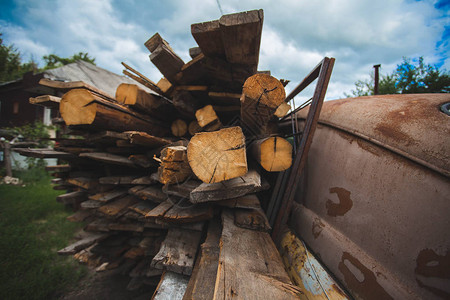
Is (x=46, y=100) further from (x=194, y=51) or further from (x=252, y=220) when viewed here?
(x=252, y=220)

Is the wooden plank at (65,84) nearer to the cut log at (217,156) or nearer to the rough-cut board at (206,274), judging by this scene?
the cut log at (217,156)

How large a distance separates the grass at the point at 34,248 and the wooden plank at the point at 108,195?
4.12 feet

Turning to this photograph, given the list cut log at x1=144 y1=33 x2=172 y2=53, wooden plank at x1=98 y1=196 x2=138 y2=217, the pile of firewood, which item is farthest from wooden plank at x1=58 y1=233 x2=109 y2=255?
cut log at x1=144 y1=33 x2=172 y2=53

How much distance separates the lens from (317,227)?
1576 millimetres

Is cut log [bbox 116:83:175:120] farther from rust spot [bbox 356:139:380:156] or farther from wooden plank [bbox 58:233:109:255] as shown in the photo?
rust spot [bbox 356:139:380:156]

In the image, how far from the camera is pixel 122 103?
7.59ft

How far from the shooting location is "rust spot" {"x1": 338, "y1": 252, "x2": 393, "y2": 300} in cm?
104

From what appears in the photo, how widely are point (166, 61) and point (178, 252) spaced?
193 centimetres

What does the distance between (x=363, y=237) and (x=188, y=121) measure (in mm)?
2427

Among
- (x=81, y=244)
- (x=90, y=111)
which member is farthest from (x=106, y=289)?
(x=90, y=111)

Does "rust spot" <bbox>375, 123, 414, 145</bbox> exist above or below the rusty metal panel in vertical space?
above

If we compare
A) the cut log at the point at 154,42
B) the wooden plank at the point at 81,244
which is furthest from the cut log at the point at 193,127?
the wooden plank at the point at 81,244

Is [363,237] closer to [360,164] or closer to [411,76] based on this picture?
[360,164]

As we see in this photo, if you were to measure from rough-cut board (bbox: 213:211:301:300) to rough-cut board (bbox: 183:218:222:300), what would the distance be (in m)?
0.18
